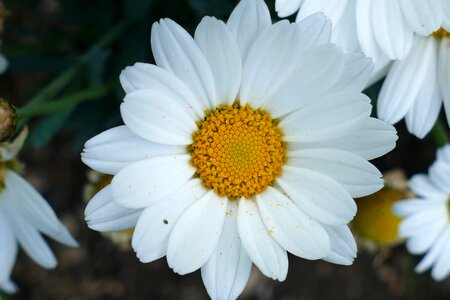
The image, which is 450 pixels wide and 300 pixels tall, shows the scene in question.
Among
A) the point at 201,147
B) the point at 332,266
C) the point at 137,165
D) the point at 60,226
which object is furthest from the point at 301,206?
the point at 332,266

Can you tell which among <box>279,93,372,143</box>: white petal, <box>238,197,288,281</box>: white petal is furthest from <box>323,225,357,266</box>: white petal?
<box>279,93,372,143</box>: white petal

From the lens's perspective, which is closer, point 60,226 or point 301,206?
point 301,206

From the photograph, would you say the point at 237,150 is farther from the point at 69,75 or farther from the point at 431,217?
the point at 431,217

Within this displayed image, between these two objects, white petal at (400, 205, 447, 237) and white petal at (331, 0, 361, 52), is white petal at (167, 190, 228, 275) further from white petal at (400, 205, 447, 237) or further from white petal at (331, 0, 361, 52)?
white petal at (400, 205, 447, 237)

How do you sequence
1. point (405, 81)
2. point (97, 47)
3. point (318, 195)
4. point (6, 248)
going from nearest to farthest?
point (318, 195), point (405, 81), point (6, 248), point (97, 47)

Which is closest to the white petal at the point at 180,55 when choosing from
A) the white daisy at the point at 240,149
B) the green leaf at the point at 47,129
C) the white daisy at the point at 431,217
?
the white daisy at the point at 240,149

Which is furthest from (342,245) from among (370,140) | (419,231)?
(419,231)

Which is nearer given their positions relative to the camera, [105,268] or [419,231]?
[419,231]

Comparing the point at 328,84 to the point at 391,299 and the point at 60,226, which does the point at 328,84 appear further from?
the point at 391,299
